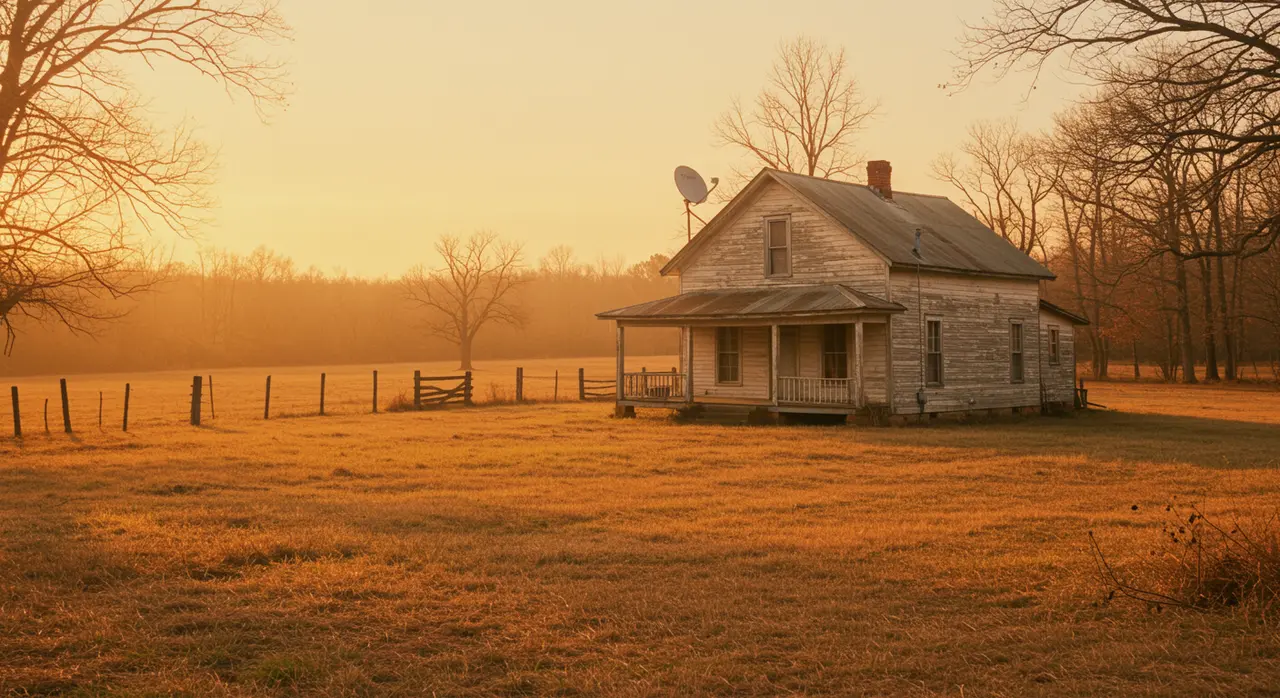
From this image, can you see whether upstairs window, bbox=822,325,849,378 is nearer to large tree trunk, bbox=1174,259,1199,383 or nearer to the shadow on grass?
the shadow on grass

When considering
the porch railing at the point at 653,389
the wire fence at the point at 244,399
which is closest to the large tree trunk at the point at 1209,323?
the wire fence at the point at 244,399

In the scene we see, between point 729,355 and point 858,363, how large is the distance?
554 cm

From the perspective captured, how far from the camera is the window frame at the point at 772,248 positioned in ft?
100.0

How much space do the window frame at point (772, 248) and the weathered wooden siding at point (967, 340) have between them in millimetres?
3281

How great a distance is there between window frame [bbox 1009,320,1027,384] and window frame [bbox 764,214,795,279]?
748 centimetres

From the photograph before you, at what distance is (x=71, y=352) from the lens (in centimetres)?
8962

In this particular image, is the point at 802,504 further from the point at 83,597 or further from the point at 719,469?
the point at 83,597

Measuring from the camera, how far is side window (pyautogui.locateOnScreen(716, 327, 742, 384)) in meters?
31.9

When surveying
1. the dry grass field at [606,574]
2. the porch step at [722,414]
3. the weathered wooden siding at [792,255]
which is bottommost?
the dry grass field at [606,574]

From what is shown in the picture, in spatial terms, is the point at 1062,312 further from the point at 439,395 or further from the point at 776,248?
the point at 439,395

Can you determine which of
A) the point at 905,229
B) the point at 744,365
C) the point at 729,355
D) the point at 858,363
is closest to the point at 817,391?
the point at 858,363

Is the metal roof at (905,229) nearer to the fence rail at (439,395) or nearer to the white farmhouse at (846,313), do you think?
the white farmhouse at (846,313)

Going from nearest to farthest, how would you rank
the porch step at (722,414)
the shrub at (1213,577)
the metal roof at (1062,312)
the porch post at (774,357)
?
the shrub at (1213,577)
the porch post at (774,357)
the porch step at (722,414)
the metal roof at (1062,312)

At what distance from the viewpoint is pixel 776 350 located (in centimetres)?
2823
